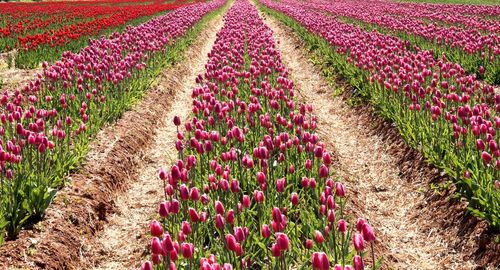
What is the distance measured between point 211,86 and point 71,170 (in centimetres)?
341

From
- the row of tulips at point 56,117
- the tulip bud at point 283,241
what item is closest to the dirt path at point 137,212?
the row of tulips at point 56,117

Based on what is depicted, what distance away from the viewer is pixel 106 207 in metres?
6.94

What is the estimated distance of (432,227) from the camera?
6.39 meters

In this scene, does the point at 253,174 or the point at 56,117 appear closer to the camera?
the point at 253,174

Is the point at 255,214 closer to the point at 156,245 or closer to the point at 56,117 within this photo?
the point at 156,245

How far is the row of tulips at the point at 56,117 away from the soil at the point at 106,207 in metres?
0.23

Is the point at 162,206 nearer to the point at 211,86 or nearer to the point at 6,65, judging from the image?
the point at 211,86

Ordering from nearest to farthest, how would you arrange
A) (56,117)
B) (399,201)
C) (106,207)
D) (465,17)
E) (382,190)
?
(106,207) → (399,201) → (382,190) → (56,117) → (465,17)

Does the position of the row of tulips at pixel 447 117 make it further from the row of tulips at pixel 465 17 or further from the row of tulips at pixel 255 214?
the row of tulips at pixel 465 17

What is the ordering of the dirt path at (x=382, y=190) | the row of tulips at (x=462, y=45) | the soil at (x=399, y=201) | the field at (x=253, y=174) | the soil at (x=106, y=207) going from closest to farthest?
the field at (x=253, y=174)
the soil at (x=106, y=207)
the soil at (x=399, y=201)
the dirt path at (x=382, y=190)
the row of tulips at (x=462, y=45)

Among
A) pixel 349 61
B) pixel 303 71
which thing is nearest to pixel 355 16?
pixel 303 71

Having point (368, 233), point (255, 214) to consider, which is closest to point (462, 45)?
point (255, 214)

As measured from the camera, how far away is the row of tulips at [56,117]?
5.69 meters

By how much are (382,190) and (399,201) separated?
503mm
